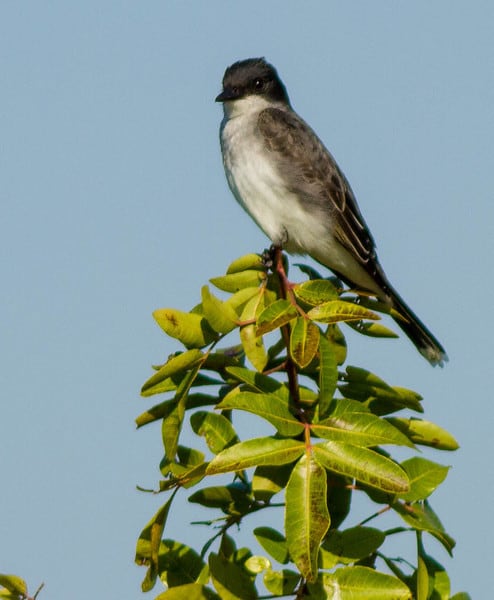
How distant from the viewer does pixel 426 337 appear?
5.07 m

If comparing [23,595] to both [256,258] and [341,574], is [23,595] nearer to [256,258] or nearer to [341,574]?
[341,574]

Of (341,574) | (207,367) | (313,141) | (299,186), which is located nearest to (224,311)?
(207,367)

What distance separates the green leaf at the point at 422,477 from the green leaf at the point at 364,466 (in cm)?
20

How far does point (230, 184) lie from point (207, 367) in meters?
2.56

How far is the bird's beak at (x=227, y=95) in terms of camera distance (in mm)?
5416

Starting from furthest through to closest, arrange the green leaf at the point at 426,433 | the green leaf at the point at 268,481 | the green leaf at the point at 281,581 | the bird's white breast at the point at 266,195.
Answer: the bird's white breast at the point at 266,195, the green leaf at the point at 426,433, the green leaf at the point at 268,481, the green leaf at the point at 281,581

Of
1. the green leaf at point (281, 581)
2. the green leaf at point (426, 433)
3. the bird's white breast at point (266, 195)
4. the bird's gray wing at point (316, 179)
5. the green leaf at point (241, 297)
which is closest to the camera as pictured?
the green leaf at point (281, 581)

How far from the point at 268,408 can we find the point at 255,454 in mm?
152

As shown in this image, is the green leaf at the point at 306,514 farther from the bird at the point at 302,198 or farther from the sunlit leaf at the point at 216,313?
the bird at the point at 302,198

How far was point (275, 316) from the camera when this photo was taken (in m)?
2.71

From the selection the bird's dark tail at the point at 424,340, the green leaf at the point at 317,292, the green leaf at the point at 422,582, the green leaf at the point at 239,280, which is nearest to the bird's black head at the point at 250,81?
the bird's dark tail at the point at 424,340

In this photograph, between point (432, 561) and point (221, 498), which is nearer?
point (432, 561)

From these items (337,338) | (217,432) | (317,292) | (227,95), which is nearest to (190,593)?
(217,432)

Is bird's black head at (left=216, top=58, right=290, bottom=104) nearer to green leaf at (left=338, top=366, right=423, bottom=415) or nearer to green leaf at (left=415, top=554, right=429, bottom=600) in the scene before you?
green leaf at (left=338, top=366, right=423, bottom=415)
